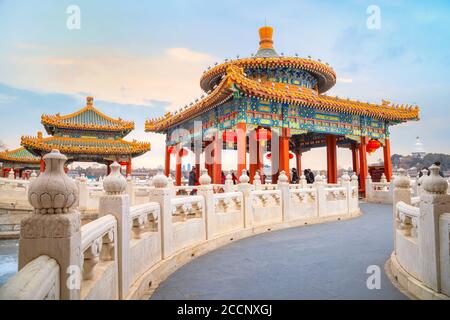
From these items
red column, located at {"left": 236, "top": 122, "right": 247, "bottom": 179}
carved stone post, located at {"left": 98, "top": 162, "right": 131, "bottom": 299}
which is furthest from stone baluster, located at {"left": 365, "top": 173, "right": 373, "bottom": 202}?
carved stone post, located at {"left": 98, "top": 162, "right": 131, "bottom": 299}

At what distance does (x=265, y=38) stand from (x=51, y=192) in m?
17.8

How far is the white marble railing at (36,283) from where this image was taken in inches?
57.5

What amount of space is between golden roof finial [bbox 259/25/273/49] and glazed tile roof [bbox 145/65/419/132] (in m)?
3.27

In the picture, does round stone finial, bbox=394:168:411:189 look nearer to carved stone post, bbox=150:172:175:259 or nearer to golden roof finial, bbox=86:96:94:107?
carved stone post, bbox=150:172:175:259

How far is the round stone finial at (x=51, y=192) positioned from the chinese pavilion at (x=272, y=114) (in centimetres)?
1053

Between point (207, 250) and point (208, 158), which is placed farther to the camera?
point (208, 158)

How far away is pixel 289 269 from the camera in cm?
521

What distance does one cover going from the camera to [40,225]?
192 cm

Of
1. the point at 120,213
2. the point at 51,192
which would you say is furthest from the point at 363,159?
the point at 51,192

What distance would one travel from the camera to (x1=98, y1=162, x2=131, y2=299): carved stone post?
3490 millimetres

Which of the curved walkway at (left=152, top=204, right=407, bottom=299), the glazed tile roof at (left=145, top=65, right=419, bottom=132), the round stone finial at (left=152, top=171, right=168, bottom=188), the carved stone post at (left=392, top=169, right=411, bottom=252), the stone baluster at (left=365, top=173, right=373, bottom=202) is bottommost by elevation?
the curved walkway at (left=152, top=204, right=407, bottom=299)

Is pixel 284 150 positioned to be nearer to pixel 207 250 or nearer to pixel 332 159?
pixel 332 159

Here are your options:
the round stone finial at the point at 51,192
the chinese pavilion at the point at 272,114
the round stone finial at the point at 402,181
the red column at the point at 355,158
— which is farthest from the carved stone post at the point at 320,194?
the red column at the point at 355,158

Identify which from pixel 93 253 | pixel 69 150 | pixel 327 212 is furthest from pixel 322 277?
pixel 69 150
